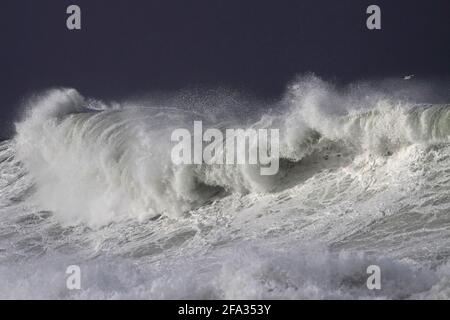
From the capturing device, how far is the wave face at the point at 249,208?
293 inches

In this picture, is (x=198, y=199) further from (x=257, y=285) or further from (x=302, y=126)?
(x=257, y=285)

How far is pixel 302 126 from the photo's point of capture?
13.5 metres

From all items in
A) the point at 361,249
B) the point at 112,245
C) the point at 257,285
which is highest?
the point at 257,285

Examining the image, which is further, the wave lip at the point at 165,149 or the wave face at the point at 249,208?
the wave lip at the point at 165,149

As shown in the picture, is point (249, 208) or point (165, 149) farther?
point (165, 149)

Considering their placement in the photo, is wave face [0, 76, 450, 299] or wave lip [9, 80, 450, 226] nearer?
wave face [0, 76, 450, 299]

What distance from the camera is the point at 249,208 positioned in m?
12.9

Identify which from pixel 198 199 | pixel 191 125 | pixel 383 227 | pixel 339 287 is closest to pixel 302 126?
pixel 198 199

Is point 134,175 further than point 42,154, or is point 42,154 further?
point 42,154

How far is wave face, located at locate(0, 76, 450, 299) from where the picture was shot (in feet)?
24.4

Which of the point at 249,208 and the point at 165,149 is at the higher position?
the point at 165,149

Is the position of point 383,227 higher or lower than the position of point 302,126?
lower

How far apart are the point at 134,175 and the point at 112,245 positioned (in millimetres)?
2706
